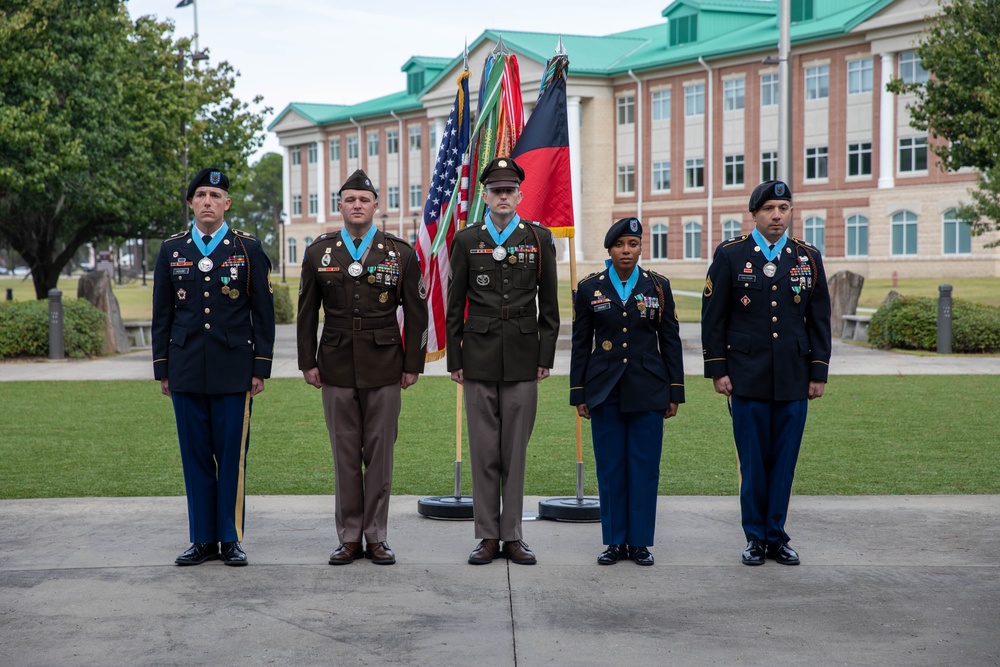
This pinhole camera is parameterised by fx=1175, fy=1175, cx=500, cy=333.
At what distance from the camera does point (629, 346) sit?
21.3 feet

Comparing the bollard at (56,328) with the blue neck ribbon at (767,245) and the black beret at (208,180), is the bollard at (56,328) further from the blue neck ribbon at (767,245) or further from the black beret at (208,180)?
the blue neck ribbon at (767,245)

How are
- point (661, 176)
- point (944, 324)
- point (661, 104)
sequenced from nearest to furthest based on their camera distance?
point (944, 324) → point (661, 104) → point (661, 176)

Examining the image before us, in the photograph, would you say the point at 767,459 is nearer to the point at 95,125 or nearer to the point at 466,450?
the point at 466,450

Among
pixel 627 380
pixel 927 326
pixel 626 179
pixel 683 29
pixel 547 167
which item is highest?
pixel 683 29

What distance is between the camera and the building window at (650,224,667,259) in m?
→ 66.8

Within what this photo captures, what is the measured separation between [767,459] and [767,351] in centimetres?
62

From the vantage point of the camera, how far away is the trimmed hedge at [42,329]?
65.5 ft

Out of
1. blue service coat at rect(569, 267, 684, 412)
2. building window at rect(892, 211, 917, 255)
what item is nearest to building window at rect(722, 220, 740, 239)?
building window at rect(892, 211, 917, 255)

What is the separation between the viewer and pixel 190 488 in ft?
21.3

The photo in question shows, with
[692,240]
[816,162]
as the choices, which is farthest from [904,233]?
[692,240]

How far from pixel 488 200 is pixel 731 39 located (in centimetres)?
5853

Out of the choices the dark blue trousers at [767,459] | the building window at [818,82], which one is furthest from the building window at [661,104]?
the dark blue trousers at [767,459]

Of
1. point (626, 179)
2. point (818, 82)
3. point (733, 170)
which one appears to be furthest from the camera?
point (626, 179)

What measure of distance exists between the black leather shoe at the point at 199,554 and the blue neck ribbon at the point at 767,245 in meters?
3.44
